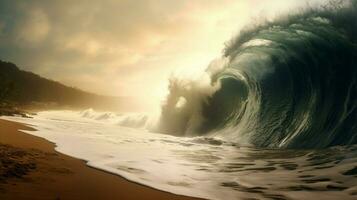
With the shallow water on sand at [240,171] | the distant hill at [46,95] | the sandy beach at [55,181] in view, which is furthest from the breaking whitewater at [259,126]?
the distant hill at [46,95]

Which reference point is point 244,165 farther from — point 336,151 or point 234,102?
point 234,102

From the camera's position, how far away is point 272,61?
766 inches

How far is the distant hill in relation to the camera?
7431cm

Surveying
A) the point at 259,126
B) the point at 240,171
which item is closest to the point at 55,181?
the point at 240,171

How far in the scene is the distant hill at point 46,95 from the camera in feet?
244

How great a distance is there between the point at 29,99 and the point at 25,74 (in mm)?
13789

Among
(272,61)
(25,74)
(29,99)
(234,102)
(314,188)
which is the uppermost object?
(25,74)

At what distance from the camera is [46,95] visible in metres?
86.4

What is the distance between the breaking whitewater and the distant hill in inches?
1936

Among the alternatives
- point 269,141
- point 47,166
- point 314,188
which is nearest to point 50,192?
point 47,166

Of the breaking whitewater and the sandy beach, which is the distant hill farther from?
the sandy beach

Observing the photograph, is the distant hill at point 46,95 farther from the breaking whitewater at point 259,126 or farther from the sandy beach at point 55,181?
the sandy beach at point 55,181

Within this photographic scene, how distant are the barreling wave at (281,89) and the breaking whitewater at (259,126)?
2.0 inches

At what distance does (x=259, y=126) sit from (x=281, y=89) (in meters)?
2.45
